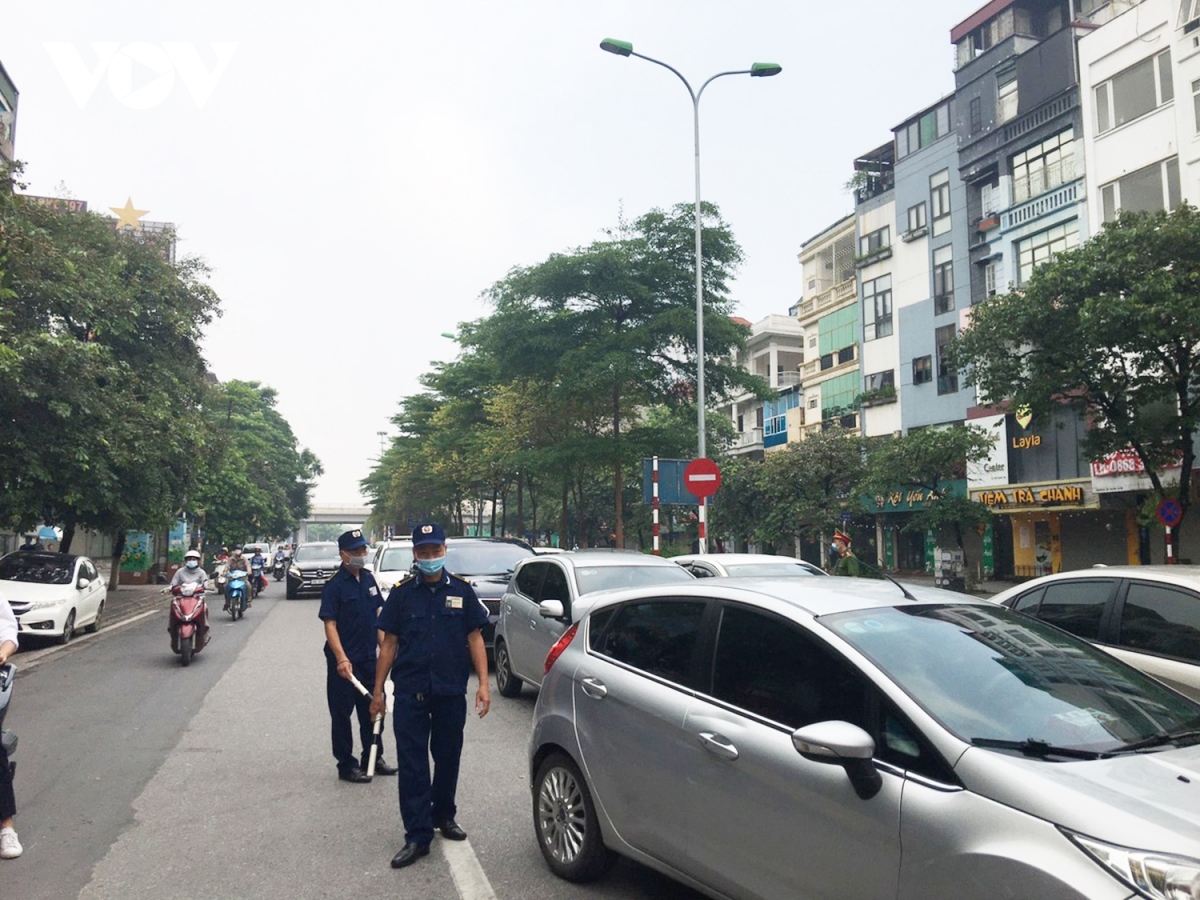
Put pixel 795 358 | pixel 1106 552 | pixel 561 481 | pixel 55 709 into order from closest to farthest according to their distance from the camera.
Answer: pixel 55 709
pixel 561 481
pixel 1106 552
pixel 795 358

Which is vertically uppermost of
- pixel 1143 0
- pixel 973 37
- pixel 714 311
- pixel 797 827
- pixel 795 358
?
pixel 973 37

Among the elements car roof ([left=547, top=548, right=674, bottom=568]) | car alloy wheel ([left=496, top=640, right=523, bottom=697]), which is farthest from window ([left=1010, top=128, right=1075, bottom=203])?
car alloy wheel ([left=496, top=640, right=523, bottom=697])

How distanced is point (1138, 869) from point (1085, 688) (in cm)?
111

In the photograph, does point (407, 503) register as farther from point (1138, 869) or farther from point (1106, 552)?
point (1138, 869)

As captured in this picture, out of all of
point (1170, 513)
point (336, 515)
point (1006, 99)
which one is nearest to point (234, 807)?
point (1170, 513)

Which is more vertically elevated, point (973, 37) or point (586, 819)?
point (973, 37)

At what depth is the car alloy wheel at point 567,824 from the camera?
4.55m

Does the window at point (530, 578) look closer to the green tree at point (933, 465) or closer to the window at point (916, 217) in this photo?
the green tree at point (933, 465)

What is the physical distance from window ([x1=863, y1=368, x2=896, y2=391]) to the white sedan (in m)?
31.2

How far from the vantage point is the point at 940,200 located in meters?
37.4

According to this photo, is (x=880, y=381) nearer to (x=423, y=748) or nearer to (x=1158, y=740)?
(x=423, y=748)

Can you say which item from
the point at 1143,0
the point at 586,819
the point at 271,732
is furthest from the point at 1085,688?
the point at 1143,0

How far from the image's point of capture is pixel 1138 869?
2541mm

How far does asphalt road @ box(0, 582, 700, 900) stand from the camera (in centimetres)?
478
